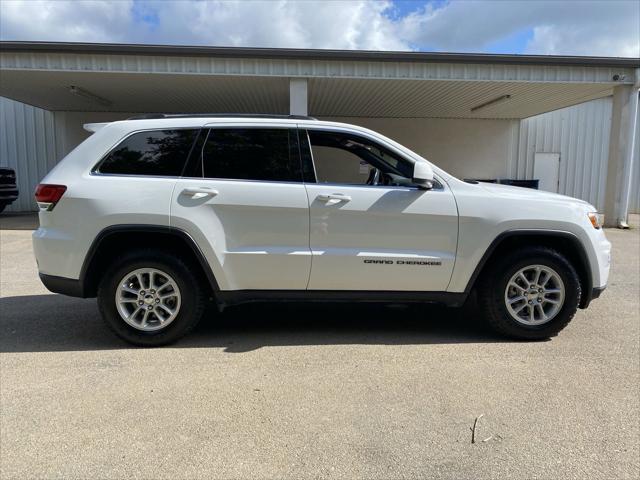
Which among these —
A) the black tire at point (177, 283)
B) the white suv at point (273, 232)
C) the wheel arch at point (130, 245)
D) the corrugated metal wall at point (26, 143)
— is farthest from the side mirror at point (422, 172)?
the corrugated metal wall at point (26, 143)

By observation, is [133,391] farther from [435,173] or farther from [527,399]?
[435,173]

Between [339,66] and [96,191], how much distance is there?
8.55 m

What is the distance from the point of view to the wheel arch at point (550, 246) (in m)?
4.09

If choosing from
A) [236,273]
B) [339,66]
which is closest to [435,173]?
[236,273]

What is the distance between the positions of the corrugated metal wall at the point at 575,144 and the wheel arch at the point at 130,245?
16.7 m

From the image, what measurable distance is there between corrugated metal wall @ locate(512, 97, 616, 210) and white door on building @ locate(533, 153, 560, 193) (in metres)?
0.14

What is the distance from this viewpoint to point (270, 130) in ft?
13.7

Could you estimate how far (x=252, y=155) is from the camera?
4.12m

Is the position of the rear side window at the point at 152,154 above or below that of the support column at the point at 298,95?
below

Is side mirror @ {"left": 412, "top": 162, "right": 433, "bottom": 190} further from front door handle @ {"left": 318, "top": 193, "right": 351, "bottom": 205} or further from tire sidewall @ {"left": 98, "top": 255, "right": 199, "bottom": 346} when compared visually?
tire sidewall @ {"left": 98, "top": 255, "right": 199, "bottom": 346}

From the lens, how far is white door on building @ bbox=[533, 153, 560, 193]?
59.0 ft

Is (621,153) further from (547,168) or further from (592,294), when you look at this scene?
(592,294)

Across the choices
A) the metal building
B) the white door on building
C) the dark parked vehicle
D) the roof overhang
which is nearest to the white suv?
the roof overhang

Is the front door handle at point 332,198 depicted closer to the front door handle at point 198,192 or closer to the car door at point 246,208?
the car door at point 246,208
